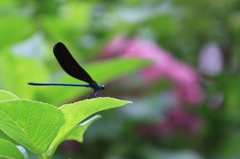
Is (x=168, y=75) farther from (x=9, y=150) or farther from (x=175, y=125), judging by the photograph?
(x=9, y=150)

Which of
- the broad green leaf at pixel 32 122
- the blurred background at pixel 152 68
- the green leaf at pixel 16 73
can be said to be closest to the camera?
the broad green leaf at pixel 32 122

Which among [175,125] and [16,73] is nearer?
[16,73]

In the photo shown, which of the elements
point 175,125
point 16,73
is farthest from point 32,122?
point 175,125

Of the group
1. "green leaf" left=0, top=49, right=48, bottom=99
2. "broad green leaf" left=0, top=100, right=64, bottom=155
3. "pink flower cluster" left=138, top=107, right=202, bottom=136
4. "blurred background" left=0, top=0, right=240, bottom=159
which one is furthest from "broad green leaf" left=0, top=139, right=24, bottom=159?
"pink flower cluster" left=138, top=107, right=202, bottom=136

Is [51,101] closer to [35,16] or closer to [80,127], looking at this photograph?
[80,127]

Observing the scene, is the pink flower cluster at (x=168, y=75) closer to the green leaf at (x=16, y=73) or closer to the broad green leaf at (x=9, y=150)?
the green leaf at (x=16, y=73)

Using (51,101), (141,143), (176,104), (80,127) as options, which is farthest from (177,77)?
(80,127)

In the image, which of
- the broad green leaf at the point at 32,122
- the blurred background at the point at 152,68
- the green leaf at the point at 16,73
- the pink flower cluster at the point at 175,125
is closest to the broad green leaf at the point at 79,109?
the broad green leaf at the point at 32,122
